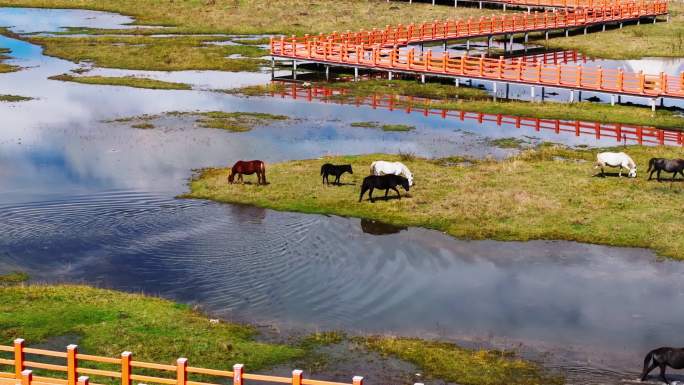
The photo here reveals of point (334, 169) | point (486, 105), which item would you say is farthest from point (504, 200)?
point (486, 105)

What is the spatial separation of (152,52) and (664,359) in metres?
60.0

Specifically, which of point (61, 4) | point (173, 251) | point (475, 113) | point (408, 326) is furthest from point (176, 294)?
point (61, 4)

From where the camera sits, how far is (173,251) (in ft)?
93.0

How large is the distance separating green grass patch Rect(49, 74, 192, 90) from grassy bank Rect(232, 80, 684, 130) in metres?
4.35

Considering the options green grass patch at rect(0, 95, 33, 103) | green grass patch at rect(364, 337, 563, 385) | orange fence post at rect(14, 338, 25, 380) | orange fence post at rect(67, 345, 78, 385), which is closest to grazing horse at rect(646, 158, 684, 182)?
green grass patch at rect(364, 337, 563, 385)

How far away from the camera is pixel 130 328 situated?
2181 centimetres

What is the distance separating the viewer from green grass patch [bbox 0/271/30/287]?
2547 cm

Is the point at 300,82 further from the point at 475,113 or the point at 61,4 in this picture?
the point at 61,4

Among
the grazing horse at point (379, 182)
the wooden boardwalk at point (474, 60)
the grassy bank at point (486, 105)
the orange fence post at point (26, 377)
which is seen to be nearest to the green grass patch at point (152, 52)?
the wooden boardwalk at point (474, 60)

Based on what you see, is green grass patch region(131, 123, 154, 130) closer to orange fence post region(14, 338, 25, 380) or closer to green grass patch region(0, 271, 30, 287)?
green grass patch region(0, 271, 30, 287)

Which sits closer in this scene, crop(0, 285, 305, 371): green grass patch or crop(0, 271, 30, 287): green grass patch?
crop(0, 285, 305, 371): green grass patch

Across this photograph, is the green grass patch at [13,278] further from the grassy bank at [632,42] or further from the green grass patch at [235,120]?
the grassy bank at [632,42]

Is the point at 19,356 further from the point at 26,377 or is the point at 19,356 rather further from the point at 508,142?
the point at 508,142

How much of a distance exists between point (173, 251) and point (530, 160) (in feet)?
57.3
